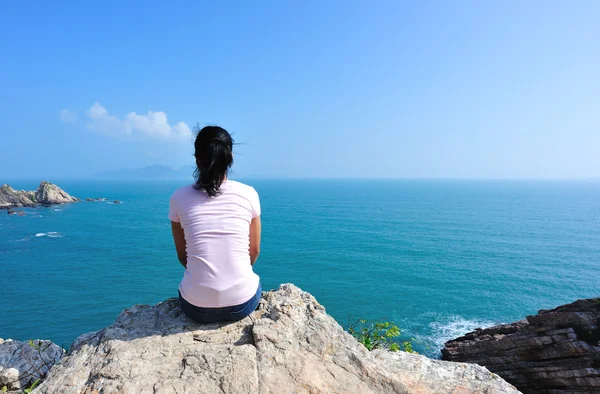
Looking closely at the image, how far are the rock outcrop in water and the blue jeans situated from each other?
12307 cm

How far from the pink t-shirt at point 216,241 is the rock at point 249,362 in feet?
1.96

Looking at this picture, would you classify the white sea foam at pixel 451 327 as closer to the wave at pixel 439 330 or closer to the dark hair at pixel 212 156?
the wave at pixel 439 330

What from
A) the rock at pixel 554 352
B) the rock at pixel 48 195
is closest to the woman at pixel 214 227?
the rock at pixel 554 352

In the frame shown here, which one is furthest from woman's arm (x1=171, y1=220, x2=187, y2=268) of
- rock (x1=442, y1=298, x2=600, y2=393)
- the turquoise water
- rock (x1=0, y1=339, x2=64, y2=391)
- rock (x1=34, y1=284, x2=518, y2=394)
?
the turquoise water

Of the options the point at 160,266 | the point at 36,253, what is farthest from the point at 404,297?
the point at 36,253

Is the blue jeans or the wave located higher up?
the blue jeans

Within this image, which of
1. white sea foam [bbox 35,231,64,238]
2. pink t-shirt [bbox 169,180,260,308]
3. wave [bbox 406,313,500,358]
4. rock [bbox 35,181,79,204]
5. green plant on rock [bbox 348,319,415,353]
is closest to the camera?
pink t-shirt [bbox 169,180,260,308]

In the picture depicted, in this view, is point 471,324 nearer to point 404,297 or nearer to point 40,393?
point 404,297

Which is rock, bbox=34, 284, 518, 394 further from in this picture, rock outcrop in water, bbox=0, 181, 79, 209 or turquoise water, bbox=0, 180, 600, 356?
rock outcrop in water, bbox=0, 181, 79, 209

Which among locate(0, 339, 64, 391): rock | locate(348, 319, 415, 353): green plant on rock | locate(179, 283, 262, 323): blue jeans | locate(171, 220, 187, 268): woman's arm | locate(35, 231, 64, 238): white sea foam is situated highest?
locate(171, 220, 187, 268): woman's arm

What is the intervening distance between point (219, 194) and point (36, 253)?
63.4m

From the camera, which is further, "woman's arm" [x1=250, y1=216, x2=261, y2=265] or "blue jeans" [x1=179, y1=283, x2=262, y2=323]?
"woman's arm" [x1=250, y1=216, x2=261, y2=265]

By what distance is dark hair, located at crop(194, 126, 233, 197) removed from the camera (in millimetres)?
4141

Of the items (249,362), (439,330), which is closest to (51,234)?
(439,330)
